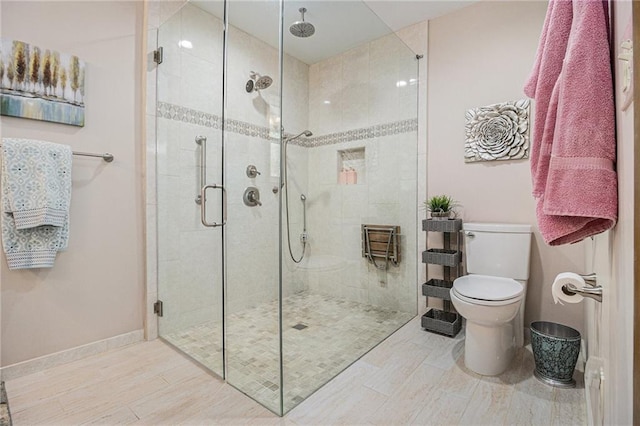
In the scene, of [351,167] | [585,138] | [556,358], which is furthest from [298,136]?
[556,358]

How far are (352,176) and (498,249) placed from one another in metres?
Answer: 1.12

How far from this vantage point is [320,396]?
1.56m

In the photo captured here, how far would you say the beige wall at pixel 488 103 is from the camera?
7.11ft

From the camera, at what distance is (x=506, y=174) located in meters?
2.28

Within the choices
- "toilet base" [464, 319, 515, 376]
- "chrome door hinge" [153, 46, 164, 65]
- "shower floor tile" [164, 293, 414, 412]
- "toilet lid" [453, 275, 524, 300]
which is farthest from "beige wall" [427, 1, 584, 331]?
"chrome door hinge" [153, 46, 164, 65]

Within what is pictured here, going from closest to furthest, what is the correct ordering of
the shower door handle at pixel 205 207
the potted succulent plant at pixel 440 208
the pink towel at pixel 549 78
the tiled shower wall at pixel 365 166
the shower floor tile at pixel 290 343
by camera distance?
the pink towel at pixel 549 78, the shower floor tile at pixel 290 343, the shower door handle at pixel 205 207, the tiled shower wall at pixel 365 166, the potted succulent plant at pixel 440 208

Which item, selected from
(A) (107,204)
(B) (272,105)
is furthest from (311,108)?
(A) (107,204)

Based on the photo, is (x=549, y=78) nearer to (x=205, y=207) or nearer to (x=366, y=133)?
(x=366, y=133)

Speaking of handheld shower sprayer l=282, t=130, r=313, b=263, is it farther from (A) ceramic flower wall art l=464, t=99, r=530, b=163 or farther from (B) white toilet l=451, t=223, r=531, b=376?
(A) ceramic flower wall art l=464, t=99, r=530, b=163

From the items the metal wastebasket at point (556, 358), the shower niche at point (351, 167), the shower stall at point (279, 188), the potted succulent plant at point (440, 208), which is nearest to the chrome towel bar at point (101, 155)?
the shower stall at point (279, 188)

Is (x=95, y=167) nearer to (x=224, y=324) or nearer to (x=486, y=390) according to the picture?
(x=224, y=324)

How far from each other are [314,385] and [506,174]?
1.96 meters

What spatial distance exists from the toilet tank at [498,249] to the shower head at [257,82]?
5.51ft

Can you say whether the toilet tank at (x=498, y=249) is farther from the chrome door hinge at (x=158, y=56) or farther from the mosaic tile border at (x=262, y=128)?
the chrome door hinge at (x=158, y=56)
